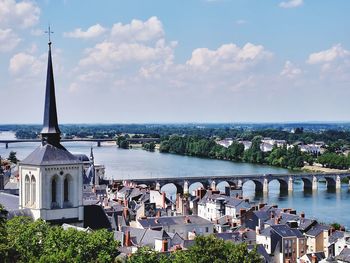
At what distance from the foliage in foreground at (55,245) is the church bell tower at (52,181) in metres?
3.59

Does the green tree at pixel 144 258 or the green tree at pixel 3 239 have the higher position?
the green tree at pixel 3 239

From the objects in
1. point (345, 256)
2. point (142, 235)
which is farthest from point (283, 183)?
point (345, 256)

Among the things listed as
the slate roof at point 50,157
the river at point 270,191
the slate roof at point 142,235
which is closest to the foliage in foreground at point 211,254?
the slate roof at point 50,157

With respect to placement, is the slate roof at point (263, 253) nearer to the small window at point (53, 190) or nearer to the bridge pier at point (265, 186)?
the small window at point (53, 190)

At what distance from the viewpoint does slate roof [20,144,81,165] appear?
29.5 meters

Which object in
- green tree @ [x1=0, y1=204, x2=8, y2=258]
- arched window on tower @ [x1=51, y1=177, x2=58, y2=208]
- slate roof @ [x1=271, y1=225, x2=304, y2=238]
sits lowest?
slate roof @ [x1=271, y1=225, x2=304, y2=238]

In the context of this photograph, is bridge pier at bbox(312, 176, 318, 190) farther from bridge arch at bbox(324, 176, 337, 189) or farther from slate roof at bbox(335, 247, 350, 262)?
slate roof at bbox(335, 247, 350, 262)

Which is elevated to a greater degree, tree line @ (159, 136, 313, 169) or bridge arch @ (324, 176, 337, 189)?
tree line @ (159, 136, 313, 169)

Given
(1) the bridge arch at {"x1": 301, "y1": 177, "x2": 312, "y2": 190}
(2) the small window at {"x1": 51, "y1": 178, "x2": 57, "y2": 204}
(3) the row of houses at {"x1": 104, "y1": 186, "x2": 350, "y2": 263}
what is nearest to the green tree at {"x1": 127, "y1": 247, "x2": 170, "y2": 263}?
(2) the small window at {"x1": 51, "y1": 178, "x2": 57, "y2": 204}

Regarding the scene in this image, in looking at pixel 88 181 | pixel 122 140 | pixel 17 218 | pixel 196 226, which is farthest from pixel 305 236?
pixel 122 140

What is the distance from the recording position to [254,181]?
268ft

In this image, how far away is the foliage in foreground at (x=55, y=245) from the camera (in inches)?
918

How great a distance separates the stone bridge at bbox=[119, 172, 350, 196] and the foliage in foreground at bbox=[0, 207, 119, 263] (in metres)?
40.6

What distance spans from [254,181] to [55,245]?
5873 cm
